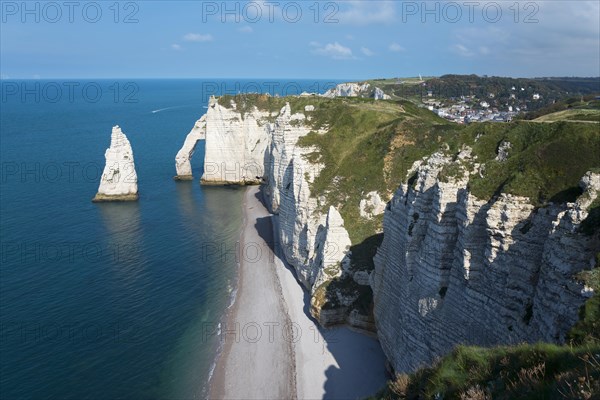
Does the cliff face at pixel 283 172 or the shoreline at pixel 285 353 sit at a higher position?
the cliff face at pixel 283 172

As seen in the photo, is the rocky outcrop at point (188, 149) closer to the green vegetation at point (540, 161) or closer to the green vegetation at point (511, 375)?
the green vegetation at point (540, 161)

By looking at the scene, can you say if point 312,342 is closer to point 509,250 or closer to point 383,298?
point 383,298

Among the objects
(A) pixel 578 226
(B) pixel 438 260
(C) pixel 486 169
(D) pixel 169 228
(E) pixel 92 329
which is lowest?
(E) pixel 92 329

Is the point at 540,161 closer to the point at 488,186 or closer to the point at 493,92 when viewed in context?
the point at 488,186

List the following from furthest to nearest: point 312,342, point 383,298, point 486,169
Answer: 1. point 312,342
2. point 383,298
3. point 486,169

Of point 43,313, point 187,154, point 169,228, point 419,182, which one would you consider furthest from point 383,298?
point 187,154

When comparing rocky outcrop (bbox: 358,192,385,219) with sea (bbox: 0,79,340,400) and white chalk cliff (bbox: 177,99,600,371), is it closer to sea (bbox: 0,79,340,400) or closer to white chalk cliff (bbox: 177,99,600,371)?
white chalk cliff (bbox: 177,99,600,371)

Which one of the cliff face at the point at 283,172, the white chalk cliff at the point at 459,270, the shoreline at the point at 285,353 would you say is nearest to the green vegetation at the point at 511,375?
the white chalk cliff at the point at 459,270
